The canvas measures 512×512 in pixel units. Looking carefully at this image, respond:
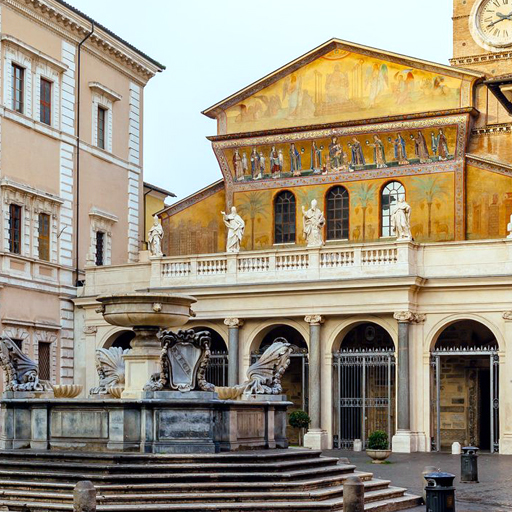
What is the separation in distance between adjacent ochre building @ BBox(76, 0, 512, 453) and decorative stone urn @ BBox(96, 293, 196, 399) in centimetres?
1258

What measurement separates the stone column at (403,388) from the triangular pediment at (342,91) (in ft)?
24.3

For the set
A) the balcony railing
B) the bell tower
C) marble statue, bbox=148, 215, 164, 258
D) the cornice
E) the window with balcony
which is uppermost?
the bell tower

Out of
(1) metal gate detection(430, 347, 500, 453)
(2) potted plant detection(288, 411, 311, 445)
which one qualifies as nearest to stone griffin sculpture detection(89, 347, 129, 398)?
(2) potted plant detection(288, 411, 311, 445)

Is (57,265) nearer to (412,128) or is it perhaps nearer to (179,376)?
(412,128)

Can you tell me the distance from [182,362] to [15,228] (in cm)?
1765

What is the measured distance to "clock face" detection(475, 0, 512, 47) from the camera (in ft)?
142

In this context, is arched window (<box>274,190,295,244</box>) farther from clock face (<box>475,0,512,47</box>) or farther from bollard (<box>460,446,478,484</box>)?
bollard (<box>460,446,478,484</box>)

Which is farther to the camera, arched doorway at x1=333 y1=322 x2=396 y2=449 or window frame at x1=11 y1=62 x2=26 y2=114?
window frame at x1=11 y1=62 x2=26 y2=114

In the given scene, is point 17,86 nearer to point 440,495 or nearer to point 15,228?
point 15,228

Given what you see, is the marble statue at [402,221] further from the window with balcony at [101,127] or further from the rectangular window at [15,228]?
the window with balcony at [101,127]

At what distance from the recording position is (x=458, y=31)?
1757 inches

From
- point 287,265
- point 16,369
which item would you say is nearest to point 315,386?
point 287,265

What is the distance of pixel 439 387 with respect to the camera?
33.3 metres

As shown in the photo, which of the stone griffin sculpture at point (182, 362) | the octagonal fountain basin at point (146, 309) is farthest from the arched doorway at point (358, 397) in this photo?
the stone griffin sculpture at point (182, 362)
